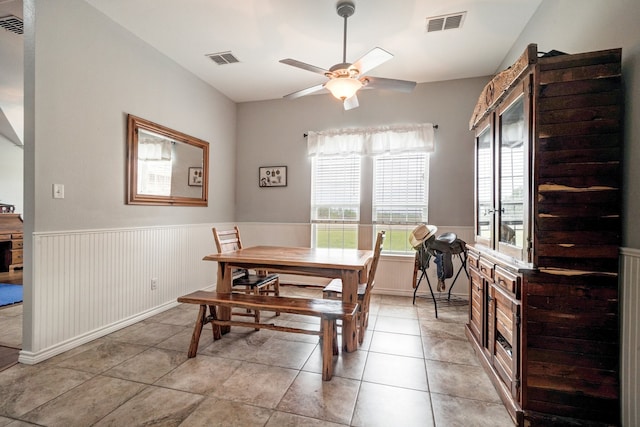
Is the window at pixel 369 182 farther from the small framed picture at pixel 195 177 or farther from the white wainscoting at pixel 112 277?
the small framed picture at pixel 195 177

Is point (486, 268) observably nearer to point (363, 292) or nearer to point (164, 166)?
point (363, 292)

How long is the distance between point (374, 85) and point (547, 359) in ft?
7.40

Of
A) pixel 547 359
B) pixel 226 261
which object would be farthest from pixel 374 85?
pixel 547 359

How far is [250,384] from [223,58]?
341 cm

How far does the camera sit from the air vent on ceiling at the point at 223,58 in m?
3.38

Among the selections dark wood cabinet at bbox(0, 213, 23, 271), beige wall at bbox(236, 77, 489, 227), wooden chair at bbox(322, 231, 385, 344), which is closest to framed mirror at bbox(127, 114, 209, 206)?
beige wall at bbox(236, 77, 489, 227)

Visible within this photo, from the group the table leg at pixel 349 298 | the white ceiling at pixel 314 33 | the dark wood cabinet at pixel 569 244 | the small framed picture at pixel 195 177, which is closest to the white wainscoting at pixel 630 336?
the dark wood cabinet at pixel 569 244

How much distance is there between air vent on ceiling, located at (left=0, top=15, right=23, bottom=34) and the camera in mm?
2672

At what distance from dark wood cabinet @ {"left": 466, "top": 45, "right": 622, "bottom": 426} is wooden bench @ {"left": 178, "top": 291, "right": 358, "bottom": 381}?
1066mm

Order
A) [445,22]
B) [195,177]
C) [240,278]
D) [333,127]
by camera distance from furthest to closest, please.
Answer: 1. [333,127]
2. [195,177]
3. [240,278]
4. [445,22]

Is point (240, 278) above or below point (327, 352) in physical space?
above

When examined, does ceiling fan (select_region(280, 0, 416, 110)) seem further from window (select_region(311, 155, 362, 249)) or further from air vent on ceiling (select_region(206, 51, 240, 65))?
window (select_region(311, 155, 362, 249))

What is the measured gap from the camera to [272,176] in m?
4.68

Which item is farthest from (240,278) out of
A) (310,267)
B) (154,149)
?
(154,149)
